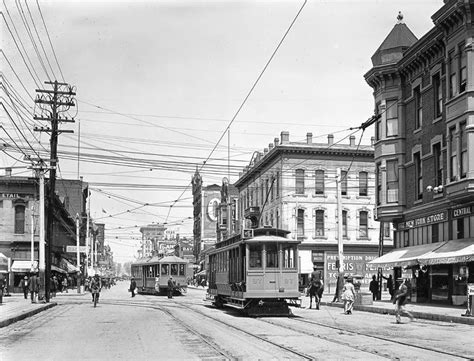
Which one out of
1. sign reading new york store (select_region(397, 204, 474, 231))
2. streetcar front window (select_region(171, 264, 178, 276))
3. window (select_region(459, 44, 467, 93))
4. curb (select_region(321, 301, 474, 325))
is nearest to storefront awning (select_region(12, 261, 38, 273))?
streetcar front window (select_region(171, 264, 178, 276))

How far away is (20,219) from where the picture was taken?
6356cm

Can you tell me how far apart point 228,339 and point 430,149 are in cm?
2256

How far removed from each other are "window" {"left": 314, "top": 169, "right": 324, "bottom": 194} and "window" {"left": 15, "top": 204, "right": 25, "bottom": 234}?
89.8ft

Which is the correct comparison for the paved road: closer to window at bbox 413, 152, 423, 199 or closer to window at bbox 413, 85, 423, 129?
window at bbox 413, 152, 423, 199

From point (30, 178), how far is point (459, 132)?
138ft

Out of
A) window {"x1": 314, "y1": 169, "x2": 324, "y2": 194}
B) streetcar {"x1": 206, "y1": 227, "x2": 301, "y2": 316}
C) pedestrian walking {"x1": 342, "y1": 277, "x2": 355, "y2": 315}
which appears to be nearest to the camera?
streetcar {"x1": 206, "y1": 227, "x2": 301, "y2": 316}

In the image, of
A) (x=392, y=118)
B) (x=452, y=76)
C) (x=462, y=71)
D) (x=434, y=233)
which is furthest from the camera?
(x=392, y=118)

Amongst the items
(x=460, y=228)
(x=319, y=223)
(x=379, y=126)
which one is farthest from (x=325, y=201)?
(x=460, y=228)

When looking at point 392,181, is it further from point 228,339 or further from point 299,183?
point 299,183

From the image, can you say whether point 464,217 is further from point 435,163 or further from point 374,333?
point 374,333

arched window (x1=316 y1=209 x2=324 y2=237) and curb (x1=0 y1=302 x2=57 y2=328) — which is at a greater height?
arched window (x1=316 y1=209 x2=324 y2=237)

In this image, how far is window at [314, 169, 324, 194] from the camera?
68.1 metres

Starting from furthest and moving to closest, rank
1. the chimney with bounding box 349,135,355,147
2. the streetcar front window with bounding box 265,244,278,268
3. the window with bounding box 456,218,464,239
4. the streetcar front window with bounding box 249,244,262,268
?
the chimney with bounding box 349,135,355,147
the window with bounding box 456,218,464,239
the streetcar front window with bounding box 265,244,278,268
the streetcar front window with bounding box 249,244,262,268

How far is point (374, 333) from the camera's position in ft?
65.1
